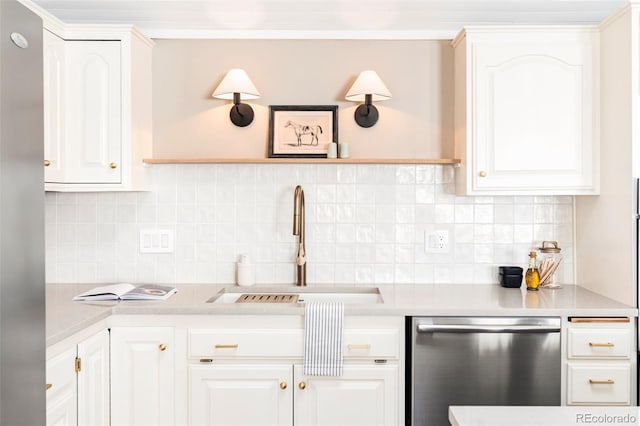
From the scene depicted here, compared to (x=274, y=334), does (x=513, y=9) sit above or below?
above

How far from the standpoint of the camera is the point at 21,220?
38.7 inches

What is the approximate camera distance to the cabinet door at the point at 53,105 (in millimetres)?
2355

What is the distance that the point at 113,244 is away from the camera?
2.83m

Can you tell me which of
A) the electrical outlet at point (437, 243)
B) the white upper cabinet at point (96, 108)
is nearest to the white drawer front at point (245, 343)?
the white upper cabinet at point (96, 108)

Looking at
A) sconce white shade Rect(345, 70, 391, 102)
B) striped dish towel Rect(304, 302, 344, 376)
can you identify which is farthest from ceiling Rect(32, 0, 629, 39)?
striped dish towel Rect(304, 302, 344, 376)

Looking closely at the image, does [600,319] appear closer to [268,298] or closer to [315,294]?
[315,294]

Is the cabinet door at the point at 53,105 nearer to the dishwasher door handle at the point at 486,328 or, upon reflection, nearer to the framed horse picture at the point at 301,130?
the framed horse picture at the point at 301,130

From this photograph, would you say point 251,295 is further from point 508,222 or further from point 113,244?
point 508,222

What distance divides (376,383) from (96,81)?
1.84 metres

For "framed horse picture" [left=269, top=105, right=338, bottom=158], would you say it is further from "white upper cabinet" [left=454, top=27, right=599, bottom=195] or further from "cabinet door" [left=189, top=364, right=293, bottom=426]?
"cabinet door" [left=189, top=364, right=293, bottom=426]

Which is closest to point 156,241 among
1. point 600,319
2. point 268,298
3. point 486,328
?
point 268,298

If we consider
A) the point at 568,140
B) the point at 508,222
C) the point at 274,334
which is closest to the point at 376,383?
the point at 274,334

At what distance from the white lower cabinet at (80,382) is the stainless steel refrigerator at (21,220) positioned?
784 millimetres

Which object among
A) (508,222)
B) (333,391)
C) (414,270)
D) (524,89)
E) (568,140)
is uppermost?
(524,89)
